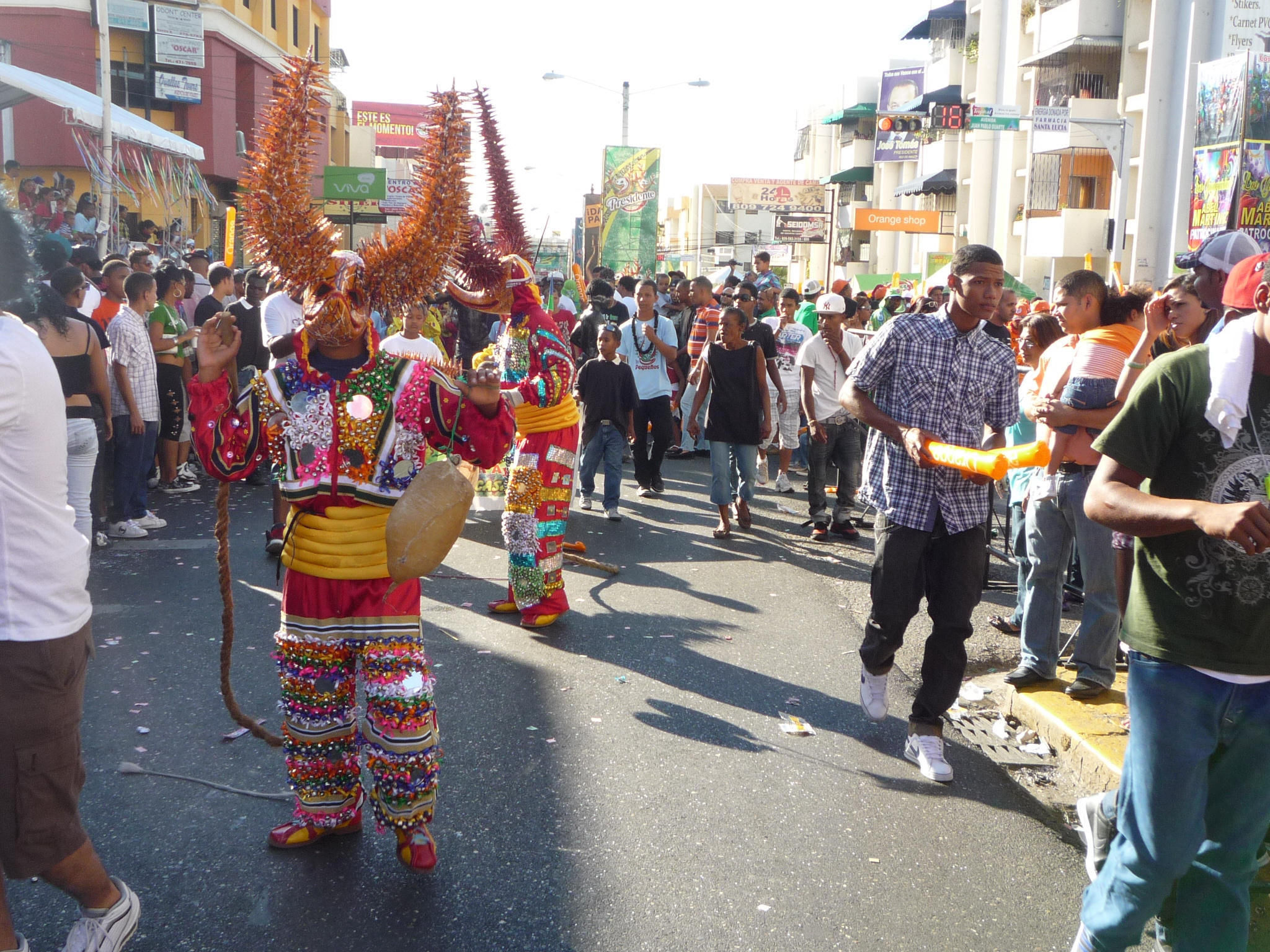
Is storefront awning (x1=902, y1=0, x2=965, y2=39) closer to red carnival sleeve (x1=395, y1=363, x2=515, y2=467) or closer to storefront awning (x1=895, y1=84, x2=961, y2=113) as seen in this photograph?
storefront awning (x1=895, y1=84, x2=961, y2=113)

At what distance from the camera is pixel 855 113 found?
170 feet

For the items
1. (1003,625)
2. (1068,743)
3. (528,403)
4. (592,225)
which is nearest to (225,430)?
(528,403)

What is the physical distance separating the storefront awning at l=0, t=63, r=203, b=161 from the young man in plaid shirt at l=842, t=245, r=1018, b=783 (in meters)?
Answer: 14.3

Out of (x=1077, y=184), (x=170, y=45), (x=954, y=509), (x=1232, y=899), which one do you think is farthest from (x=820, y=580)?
(x=170, y=45)

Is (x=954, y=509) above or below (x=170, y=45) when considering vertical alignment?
below

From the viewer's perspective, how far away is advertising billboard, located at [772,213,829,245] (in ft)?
175

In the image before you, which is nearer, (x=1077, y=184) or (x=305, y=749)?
(x=305, y=749)

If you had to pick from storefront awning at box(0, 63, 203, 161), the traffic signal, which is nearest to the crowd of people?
storefront awning at box(0, 63, 203, 161)

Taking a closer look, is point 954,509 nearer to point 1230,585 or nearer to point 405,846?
point 1230,585

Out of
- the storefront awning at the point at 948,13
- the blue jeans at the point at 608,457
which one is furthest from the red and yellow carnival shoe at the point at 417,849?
the storefront awning at the point at 948,13

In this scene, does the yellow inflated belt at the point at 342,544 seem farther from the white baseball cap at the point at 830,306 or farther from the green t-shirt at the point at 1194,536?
the white baseball cap at the point at 830,306

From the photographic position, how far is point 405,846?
377cm

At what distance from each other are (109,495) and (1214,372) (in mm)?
8887

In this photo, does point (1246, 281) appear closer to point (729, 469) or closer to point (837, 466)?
point (729, 469)
